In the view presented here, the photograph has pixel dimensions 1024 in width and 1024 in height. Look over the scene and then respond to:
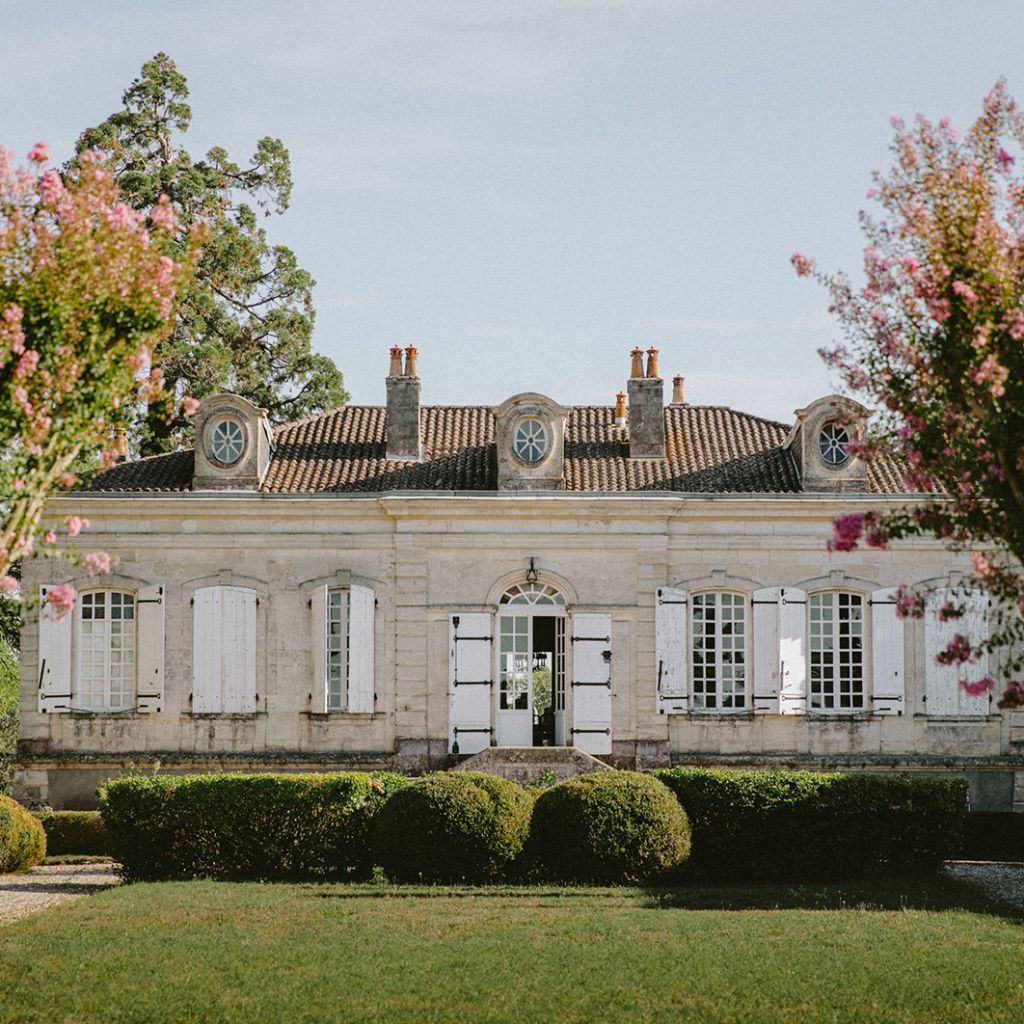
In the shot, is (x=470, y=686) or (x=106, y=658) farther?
(x=106, y=658)

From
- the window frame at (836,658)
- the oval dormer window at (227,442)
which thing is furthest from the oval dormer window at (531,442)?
the window frame at (836,658)

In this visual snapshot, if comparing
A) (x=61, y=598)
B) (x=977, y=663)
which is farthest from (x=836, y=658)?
(x=61, y=598)

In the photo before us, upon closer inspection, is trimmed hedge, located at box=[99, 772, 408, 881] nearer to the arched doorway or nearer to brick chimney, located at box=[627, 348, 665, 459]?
the arched doorway

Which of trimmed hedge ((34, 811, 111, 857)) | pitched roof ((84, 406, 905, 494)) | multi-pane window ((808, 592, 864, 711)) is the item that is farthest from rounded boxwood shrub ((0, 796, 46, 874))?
multi-pane window ((808, 592, 864, 711))

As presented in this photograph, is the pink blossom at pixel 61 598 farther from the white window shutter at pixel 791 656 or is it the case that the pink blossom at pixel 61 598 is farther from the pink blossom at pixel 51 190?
the white window shutter at pixel 791 656

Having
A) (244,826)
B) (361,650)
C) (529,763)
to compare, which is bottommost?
(244,826)

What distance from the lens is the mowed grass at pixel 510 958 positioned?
36.3 ft

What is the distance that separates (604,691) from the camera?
23.4 meters

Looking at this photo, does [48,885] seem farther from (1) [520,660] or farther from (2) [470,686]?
(1) [520,660]

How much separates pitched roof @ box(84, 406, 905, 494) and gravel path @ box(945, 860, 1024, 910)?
5850mm

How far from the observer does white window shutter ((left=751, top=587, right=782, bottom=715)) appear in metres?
23.4

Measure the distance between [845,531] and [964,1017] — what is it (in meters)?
3.91

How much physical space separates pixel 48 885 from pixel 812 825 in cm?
880

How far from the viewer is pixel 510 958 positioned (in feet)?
41.8
